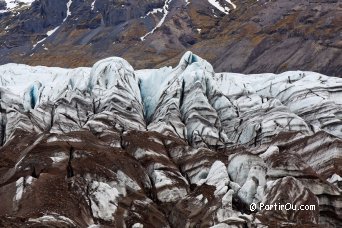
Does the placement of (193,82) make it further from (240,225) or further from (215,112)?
(240,225)

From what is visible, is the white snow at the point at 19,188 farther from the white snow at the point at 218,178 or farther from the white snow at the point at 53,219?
the white snow at the point at 218,178

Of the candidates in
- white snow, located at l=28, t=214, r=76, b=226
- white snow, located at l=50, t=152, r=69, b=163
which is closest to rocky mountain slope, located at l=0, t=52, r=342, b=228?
white snow, located at l=50, t=152, r=69, b=163

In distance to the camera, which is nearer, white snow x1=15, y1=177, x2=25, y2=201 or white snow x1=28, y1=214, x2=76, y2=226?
white snow x1=28, y1=214, x2=76, y2=226

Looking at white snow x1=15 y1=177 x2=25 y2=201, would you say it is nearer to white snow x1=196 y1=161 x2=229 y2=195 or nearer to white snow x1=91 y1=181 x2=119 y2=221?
white snow x1=91 y1=181 x2=119 y2=221

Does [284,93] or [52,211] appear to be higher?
[52,211]

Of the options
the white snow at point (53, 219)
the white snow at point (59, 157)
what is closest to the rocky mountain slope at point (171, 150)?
the white snow at point (59, 157)

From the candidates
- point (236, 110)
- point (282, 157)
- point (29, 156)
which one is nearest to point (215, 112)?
point (236, 110)

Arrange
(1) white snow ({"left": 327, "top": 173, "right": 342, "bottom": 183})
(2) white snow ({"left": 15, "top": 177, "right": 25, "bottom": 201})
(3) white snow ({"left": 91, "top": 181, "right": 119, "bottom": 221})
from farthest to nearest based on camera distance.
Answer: (1) white snow ({"left": 327, "top": 173, "right": 342, "bottom": 183})
(2) white snow ({"left": 15, "top": 177, "right": 25, "bottom": 201})
(3) white snow ({"left": 91, "top": 181, "right": 119, "bottom": 221})

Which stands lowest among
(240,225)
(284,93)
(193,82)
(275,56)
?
(275,56)
